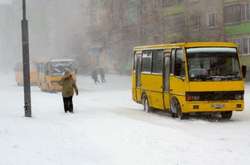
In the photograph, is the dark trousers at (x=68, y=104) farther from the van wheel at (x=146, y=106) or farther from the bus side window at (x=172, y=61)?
the bus side window at (x=172, y=61)

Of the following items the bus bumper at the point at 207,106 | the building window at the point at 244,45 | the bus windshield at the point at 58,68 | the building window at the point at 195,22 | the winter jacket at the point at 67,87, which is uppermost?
the building window at the point at 195,22

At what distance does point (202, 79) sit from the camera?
21.4 meters

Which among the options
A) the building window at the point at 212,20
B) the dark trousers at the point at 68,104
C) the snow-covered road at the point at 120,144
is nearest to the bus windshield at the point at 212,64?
the snow-covered road at the point at 120,144

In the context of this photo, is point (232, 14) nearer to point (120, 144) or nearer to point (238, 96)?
point (238, 96)

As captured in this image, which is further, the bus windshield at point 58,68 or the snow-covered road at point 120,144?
the bus windshield at point 58,68

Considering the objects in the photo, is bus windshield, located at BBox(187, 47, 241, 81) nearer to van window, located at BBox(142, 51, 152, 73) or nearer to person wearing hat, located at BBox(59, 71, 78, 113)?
van window, located at BBox(142, 51, 152, 73)

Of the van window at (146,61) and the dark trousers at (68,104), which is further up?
the van window at (146,61)

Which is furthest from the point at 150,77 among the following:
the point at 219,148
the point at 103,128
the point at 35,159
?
the point at 35,159

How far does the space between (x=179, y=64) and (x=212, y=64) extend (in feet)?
3.57

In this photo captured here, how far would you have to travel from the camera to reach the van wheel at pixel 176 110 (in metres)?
21.9

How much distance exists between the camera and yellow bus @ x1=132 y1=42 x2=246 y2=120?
21.3 metres

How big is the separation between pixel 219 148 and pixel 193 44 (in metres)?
8.99

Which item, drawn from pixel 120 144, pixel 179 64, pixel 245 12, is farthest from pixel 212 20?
pixel 120 144

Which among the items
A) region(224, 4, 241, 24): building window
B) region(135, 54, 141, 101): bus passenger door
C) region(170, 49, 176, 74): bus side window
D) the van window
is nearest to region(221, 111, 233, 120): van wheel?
region(170, 49, 176, 74): bus side window
